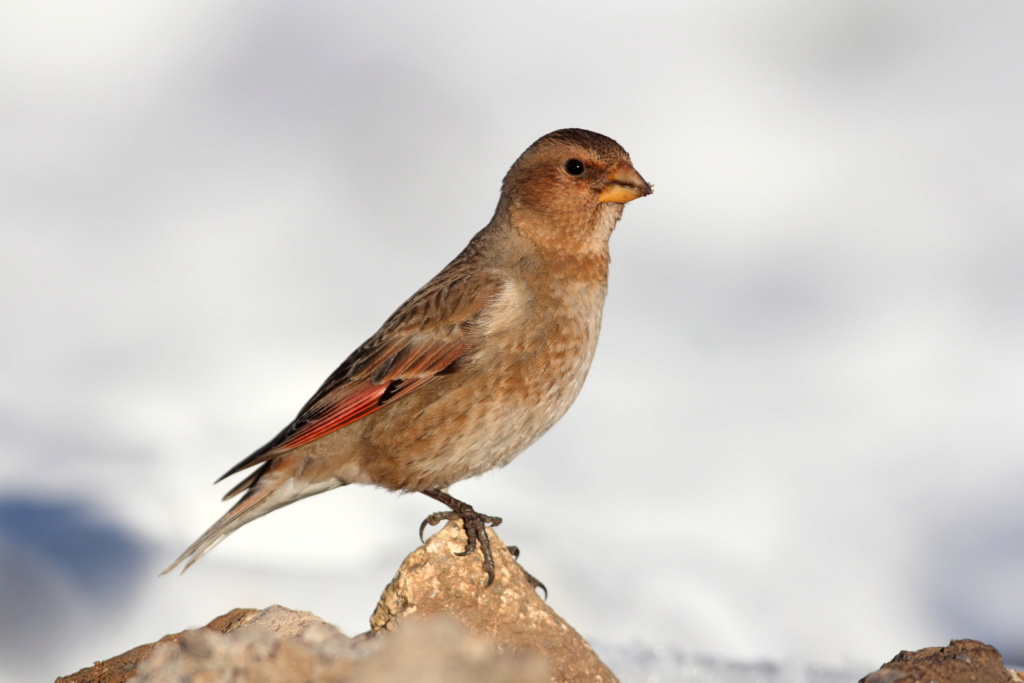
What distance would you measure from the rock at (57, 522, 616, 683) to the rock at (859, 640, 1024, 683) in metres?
1.23

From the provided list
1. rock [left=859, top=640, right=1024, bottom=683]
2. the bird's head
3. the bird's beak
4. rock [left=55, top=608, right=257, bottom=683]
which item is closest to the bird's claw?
rock [left=55, top=608, right=257, bottom=683]

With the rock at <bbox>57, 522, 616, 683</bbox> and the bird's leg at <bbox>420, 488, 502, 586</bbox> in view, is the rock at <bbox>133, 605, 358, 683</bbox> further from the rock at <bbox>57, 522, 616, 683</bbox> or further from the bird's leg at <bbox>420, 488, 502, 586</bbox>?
the bird's leg at <bbox>420, 488, 502, 586</bbox>

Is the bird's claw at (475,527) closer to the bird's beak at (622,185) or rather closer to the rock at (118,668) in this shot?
the rock at (118,668)

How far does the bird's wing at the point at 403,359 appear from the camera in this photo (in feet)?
17.9

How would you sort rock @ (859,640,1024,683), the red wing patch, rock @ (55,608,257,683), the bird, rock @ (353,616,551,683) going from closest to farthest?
rock @ (353,616,551,683) < rock @ (859,640,1024,683) < rock @ (55,608,257,683) < the bird < the red wing patch

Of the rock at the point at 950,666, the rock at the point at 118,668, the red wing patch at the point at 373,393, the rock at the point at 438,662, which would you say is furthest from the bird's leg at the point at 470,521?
the rock at the point at 438,662

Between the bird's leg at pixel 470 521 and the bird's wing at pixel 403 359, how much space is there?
0.61 meters

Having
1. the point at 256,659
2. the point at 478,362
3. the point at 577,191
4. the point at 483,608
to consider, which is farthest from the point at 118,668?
the point at 577,191

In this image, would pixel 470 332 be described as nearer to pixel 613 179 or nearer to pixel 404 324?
pixel 404 324

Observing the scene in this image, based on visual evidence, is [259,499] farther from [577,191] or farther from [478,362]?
[577,191]

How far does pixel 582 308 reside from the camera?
5.53 m

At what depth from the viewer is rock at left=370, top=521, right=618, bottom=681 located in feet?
14.6

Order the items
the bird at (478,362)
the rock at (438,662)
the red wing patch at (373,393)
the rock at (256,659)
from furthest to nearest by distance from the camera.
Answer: the red wing patch at (373,393)
the bird at (478,362)
the rock at (256,659)
the rock at (438,662)

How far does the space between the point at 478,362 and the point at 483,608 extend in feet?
4.35
